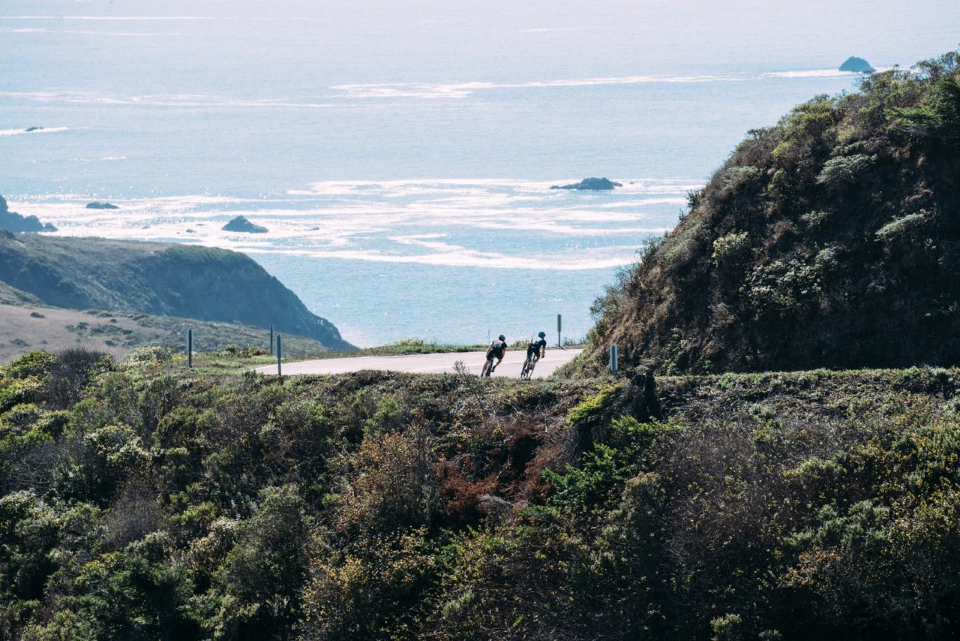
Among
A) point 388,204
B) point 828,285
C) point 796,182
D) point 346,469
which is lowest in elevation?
point 346,469

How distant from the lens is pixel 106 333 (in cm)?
9762

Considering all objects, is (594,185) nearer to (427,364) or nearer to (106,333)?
(106,333)

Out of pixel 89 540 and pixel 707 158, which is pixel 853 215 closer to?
pixel 89 540

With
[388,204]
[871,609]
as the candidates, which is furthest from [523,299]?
[871,609]

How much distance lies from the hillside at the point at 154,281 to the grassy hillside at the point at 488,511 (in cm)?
9247

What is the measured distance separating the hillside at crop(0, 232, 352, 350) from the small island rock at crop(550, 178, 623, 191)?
178 ft

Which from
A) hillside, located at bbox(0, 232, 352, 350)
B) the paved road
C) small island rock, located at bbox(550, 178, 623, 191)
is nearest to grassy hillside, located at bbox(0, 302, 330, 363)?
hillside, located at bbox(0, 232, 352, 350)

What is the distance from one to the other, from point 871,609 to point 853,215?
11.5 meters

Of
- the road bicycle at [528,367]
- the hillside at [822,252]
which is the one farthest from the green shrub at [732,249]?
the road bicycle at [528,367]

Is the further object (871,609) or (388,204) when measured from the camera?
(388,204)

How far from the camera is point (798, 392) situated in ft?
69.2

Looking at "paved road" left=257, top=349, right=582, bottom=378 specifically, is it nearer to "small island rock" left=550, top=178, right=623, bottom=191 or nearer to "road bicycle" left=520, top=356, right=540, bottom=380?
"road bicycle" left=520, top=356, right=540, bottom=380

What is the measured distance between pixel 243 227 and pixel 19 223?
1572 inches

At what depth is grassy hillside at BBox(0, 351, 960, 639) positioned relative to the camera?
1681 cm
